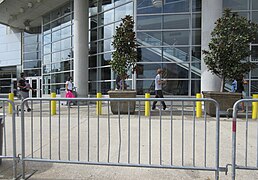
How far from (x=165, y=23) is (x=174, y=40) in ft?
4.16

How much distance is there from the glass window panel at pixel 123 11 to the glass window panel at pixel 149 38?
1764 millimetres

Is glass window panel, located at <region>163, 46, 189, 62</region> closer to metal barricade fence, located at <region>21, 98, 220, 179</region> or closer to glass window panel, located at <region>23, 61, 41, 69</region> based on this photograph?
metal barricade fence, located at <region>21, 98, 220, 179</region>

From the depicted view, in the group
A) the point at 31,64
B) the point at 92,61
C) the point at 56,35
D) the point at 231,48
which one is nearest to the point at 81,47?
the point at 92,61

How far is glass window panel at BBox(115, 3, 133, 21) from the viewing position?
1492 cm

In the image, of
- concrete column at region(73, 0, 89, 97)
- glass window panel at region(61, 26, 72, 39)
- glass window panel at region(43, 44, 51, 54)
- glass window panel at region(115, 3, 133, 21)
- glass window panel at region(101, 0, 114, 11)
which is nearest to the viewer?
glass window panel at region(115, 3, 133, 21)

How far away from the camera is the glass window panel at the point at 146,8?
14445 millimetres

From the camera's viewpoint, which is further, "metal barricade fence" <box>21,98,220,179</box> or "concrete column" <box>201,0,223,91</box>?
"concrete column" <box>201,0,223,91</box>

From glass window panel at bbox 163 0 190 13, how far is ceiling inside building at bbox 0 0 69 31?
932 centimetres

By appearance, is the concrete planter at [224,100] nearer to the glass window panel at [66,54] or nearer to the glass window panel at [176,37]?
the glass window panel at [176,37]

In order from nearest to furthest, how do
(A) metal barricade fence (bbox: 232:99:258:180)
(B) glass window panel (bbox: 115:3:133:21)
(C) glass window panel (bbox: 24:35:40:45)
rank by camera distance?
(A) metal barricade fence (bbox: 232:99:258:180)
(B) glass window panel (bbox: 115:3:133:21)
(C) glass window panel (bbox: 24:35:40:45)

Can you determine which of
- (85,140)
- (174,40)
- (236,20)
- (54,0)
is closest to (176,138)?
(85,140)

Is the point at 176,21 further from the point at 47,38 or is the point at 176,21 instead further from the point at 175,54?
the point at 47,38

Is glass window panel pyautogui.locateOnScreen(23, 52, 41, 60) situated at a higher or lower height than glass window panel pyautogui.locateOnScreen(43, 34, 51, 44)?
lower

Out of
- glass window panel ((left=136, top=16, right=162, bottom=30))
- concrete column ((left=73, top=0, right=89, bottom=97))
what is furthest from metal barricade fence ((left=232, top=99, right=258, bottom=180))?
concrete column ((left=73, top=0, right=89, bottom=97))
